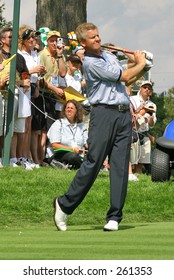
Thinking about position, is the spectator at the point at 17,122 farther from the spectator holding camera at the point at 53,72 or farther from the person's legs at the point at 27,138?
the spectator holding camera at the point at 53,72

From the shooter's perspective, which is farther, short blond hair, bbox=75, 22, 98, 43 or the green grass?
short blond hair, bbox=75, 22, 98, 43

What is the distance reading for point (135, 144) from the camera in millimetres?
21172

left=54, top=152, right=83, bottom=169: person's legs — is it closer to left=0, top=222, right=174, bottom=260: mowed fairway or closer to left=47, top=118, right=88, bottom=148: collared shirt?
left=47, top=118, right=88, bottom=148: collared shirt

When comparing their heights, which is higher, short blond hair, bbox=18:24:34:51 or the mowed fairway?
short blond hair, bbox=18:24:34:51

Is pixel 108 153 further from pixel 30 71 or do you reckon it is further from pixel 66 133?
pixel 66 133

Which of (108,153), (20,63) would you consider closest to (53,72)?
(20,63)

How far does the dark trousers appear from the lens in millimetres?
13312

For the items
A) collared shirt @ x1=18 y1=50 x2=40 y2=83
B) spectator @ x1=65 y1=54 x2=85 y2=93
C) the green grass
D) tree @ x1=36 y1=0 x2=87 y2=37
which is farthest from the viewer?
tree @ x1=36 y1=0 x2=87 y2=37

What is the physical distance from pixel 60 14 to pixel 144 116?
5106 millimetres

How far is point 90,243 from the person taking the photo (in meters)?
11.8

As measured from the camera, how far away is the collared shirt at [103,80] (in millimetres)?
13258

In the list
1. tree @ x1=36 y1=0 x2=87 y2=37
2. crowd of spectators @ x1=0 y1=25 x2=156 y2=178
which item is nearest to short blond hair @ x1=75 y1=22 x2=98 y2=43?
crowd of spectators @ x1=0 y1=25 x2=156 y2=178

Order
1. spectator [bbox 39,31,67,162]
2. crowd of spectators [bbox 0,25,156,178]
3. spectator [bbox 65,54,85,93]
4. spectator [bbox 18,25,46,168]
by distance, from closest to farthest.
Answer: crowd of spectators [bbox 0,25,156,178] < spectator [bbox 18,25,46,168] < spectator [bbox 39,31,67,162] < spectator [bbox 65,54,85,93]
